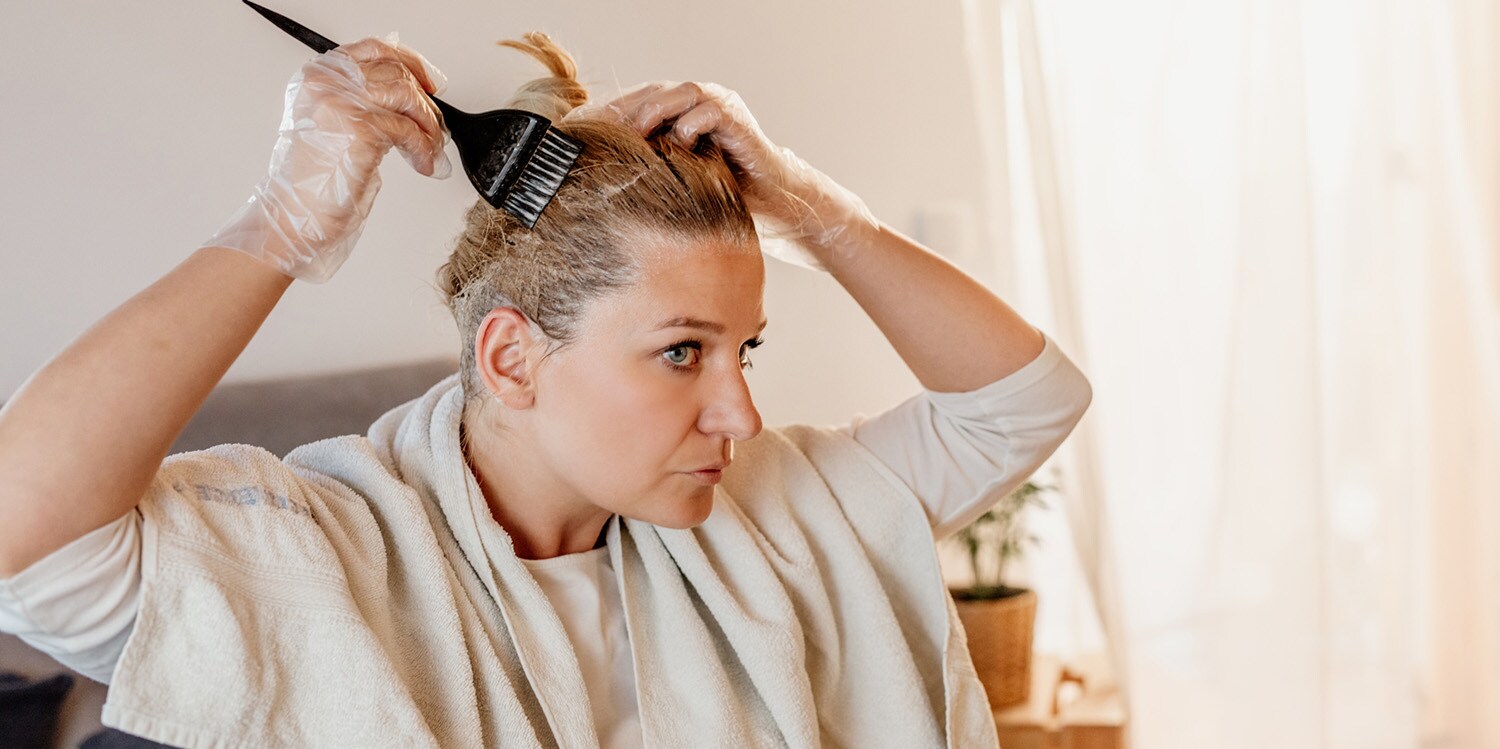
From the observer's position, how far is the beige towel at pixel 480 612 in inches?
32.2

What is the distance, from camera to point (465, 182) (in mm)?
1478

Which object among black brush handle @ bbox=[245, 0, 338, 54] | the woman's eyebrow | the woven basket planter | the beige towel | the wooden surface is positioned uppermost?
black brush handle @ bbox=[245, 0, 338, 54]

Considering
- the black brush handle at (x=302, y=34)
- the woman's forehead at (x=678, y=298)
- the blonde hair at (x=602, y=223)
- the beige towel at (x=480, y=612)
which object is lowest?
the beige towel at (x=480, y=612)

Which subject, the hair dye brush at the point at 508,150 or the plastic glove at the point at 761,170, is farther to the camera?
the plastic glove at the point at 761,170

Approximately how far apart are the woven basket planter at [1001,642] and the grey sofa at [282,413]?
1.03 meters

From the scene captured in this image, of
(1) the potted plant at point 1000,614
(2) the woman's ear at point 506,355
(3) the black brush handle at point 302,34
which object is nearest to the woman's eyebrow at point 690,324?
(2) the woman's ear at point 506,355

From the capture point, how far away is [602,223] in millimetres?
1050

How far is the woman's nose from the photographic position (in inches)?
41.9

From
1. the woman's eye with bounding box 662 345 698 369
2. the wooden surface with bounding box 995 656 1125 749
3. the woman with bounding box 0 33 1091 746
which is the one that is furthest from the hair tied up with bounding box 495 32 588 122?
the wooden surface with bounding box 995 656 1125 749

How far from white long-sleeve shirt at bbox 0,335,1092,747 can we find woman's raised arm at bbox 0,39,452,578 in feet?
0.08

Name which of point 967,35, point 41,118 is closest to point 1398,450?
point 967,35

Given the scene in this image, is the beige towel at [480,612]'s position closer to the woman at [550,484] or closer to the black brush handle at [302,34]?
the woman at [550,484]

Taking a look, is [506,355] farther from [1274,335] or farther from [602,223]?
[1274,335]

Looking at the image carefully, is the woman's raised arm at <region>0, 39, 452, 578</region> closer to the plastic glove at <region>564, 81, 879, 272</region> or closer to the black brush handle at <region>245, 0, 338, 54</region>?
the black brush handle at <region>245, 0, 338, 54</region>
